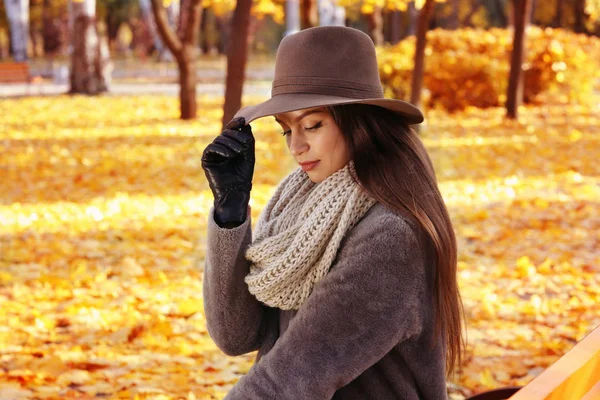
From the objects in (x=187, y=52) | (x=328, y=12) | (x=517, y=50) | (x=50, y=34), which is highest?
(x=517, y=50)

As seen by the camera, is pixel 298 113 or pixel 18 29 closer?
pixel 298 113

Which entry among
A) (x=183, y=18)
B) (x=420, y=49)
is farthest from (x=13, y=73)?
(x=420, y=49)

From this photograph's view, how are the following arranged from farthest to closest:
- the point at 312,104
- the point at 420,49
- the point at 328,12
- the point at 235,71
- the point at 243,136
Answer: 1. the point at 328,12
2. the point at 420,49
3. the point at 235,71
4. the point at 243,136
5. the point at 312,104

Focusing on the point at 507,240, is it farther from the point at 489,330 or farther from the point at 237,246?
the point at 237,246

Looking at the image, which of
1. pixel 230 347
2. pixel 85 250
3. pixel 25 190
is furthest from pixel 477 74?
pixel 230 347

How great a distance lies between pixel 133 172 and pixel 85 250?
11.0ft

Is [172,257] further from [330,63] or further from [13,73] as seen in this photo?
[13,73]

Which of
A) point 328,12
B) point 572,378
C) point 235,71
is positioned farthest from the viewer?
point 328,12

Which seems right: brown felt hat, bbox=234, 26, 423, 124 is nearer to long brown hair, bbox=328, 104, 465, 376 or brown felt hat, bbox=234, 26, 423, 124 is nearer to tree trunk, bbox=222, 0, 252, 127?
long brown hair, bbox=328, 104, 465, 376

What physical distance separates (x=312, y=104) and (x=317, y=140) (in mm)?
143

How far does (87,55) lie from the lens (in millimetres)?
19969

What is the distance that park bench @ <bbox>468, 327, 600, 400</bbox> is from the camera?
1.49 m

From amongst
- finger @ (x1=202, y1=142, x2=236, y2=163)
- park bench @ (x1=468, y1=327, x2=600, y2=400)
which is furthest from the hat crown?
park bench @ (x1=468, y1=327, x2=600, y2=400)

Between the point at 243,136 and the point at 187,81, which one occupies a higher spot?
the point at 243,136
